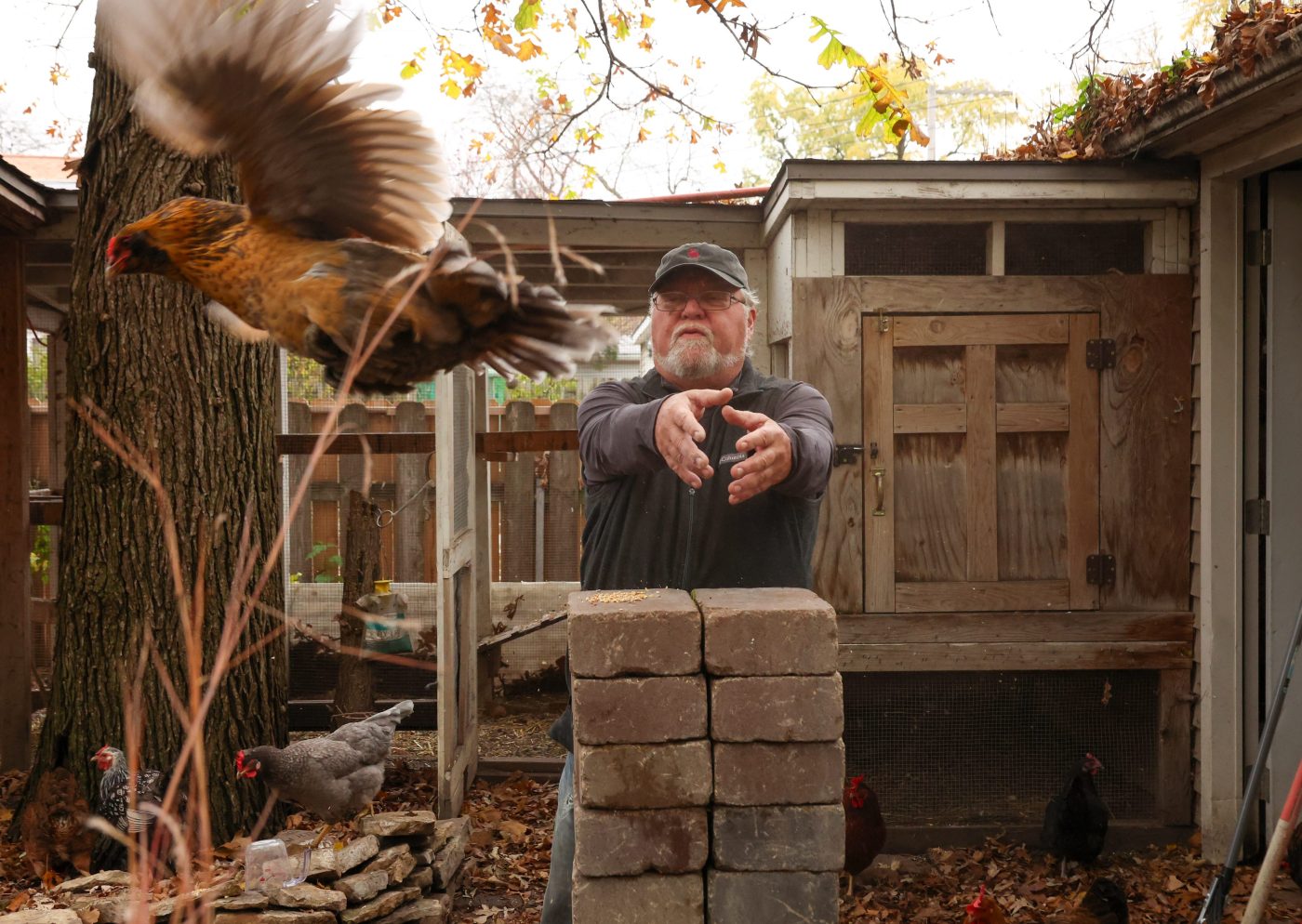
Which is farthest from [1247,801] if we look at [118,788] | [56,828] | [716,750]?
[56,828]

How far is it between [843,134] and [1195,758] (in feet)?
59.7

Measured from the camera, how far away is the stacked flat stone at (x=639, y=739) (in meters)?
1.97

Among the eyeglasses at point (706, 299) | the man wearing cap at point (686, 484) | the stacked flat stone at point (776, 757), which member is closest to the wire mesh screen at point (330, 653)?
the man wearing cap at point (686, 484)

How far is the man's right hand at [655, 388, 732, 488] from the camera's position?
1.40 metres

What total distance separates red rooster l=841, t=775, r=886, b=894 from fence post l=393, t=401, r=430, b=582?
3625 mm

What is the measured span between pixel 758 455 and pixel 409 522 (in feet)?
20.6

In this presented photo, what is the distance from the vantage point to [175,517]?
3744 millimetres

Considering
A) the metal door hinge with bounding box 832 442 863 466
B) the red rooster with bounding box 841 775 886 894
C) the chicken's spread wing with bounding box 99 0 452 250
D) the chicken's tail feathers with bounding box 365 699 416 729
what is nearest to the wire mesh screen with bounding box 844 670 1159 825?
the red rooster with bounding box 841 775 886 894

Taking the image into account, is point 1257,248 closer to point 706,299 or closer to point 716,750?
point 706,299

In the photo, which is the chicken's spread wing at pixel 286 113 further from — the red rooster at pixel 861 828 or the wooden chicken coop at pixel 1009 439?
the red rooster at pixel 861 828

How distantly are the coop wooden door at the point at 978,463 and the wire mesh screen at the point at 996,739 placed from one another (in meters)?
0.42

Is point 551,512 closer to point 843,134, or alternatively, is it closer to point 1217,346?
point 1217,346

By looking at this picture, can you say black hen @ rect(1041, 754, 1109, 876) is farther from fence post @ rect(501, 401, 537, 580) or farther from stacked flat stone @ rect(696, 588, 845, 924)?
fence post @ rect(501, 401, 537, 580)

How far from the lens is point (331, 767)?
4.41 metres
